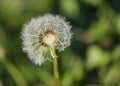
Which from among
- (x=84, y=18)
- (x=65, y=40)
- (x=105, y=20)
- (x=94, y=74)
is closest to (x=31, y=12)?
(x=84, y=18)

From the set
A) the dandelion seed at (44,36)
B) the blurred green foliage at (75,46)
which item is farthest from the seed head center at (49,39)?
the blurred green foliage at (75,46)

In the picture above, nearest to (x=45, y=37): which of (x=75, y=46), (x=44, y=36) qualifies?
(x=44, y=36)

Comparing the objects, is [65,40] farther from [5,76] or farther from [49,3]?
[49,3]

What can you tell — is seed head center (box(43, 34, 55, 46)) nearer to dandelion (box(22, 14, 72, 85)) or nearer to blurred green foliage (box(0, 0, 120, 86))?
dandelion (box(22, 14, 72, 85))

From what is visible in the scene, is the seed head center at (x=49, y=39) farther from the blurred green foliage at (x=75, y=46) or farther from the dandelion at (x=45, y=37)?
the blurred green foliage at (x=75, y=46)

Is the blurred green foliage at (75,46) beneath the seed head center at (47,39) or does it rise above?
above

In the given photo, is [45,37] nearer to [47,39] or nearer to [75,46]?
[47,39]

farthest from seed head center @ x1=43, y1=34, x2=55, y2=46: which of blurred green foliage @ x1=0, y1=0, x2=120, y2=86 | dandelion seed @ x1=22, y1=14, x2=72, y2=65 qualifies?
blurred green foliage @ x1=0, y1=0, x2=120, y2=86
